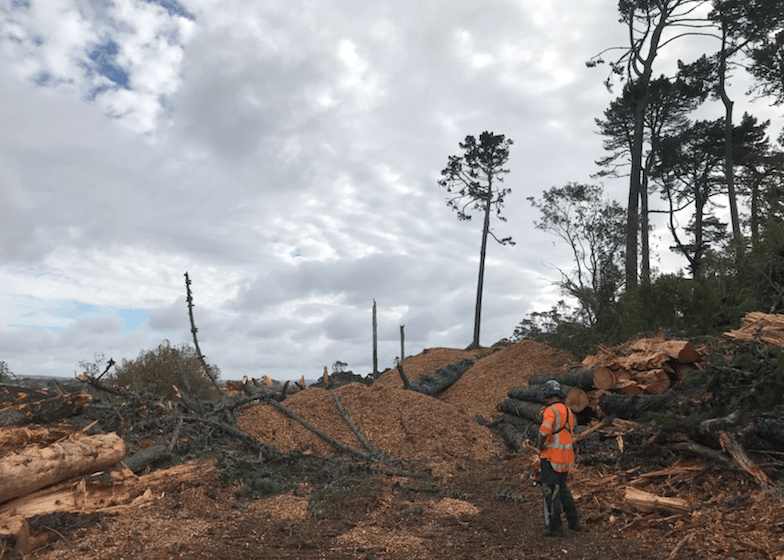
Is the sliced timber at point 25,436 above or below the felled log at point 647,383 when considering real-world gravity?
below

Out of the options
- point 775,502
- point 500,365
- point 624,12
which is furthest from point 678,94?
point 775,502

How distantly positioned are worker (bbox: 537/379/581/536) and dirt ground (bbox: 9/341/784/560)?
0.64 feet

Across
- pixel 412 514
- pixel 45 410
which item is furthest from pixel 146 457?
pixel 412 514

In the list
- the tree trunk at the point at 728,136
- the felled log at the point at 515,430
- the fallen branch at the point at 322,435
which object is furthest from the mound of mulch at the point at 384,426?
the tree trunk at the point at 728,136

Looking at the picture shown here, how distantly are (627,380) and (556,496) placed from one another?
446cm

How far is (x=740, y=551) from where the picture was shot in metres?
6.13

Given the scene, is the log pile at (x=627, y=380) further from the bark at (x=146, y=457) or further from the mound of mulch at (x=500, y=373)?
the bark at (x=146, y=457)

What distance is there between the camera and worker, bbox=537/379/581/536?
712 centimetres

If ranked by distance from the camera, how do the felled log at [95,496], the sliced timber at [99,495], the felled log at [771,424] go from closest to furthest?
1. the felled log at [95,496]
2. the sliced timber at [99,495]
3. the felled log at [771,424]

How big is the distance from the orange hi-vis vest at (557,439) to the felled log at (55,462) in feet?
20.1

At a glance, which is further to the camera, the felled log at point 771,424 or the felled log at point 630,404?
the felled log at point 630,404

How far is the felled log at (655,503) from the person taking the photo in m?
7.23

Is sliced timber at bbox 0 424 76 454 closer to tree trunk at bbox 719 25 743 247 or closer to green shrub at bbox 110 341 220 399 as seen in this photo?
green shrub at bbox 110 341 220 399

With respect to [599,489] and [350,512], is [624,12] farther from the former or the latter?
[350,512]
